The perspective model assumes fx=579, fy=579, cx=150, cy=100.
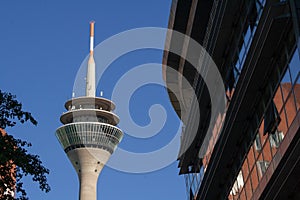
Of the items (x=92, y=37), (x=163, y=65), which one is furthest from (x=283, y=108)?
(x=92, y=37)

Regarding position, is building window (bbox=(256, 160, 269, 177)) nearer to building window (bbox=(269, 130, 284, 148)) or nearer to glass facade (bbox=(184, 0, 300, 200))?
glass facade (bbox=(184, 0, 300, 200))

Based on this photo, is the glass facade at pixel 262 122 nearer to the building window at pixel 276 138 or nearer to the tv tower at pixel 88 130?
the building window at pixel 276 138

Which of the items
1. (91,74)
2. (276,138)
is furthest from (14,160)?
(91,74)

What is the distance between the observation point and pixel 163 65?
1662 inches

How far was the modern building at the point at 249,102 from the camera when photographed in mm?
18453

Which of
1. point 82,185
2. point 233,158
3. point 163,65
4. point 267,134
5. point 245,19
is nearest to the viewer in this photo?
point 267,134

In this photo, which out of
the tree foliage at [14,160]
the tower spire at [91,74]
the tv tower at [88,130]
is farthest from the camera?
the tower spire at [91,74]

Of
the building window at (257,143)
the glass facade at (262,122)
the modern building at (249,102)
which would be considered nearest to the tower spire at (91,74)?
the modern building at (249,102)

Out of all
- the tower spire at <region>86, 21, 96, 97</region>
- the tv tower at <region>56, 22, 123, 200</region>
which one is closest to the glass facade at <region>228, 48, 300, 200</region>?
the tv tower at <region>56, 22, 123, 200</region>

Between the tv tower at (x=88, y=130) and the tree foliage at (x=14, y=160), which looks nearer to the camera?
the tree foliage at (x=14, y=160)

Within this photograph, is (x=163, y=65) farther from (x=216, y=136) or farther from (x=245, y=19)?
(x=245, y=19)

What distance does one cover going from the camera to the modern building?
60.5 ft

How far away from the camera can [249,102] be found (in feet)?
75.0

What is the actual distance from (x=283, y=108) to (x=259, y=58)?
2.09 meters
